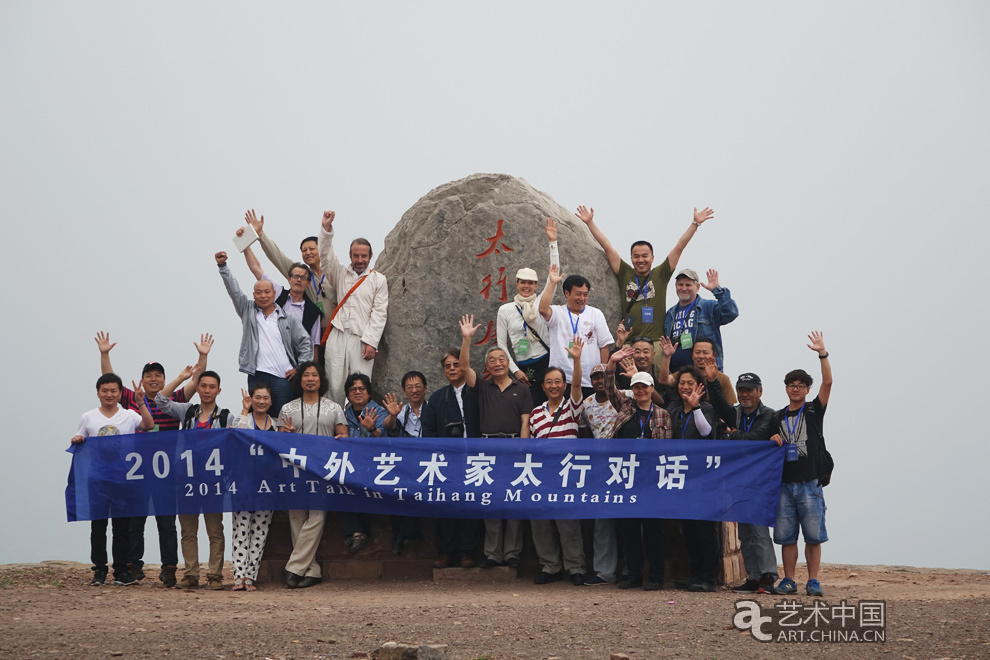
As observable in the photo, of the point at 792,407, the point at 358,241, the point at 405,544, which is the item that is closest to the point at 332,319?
the point at 358,241

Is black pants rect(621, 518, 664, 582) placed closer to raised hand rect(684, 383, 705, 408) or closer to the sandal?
raised hand rect(684, 383, 705, 408)

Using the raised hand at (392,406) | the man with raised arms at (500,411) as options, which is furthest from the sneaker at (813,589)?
the raised hand at (392,406)

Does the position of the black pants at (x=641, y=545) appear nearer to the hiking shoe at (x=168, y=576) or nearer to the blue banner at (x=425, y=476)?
the blue banner at (x=425, y=476)

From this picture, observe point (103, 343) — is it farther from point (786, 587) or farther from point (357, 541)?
point (786, 587)

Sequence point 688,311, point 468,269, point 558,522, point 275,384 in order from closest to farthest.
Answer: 1. point 558,522
2. point 275,384
3. point 688,311
4. point 468,269

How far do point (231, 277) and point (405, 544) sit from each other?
309cm

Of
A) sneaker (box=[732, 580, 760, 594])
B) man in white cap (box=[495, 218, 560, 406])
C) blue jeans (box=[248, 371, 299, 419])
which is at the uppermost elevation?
man in white cap (box=[495, 218, 560, 406])

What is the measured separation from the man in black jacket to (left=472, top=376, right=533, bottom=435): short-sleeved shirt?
5.8 inches

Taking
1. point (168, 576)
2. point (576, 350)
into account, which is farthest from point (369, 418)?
point (168, 576)

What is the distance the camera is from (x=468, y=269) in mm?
10617

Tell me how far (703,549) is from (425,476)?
99.3 inches

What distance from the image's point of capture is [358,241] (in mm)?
10172

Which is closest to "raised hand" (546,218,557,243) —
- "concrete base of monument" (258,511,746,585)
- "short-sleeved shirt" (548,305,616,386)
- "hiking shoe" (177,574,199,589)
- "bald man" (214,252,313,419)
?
"short-sleeved shirt" (548,305,616,386)

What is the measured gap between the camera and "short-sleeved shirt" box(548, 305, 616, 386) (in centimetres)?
924
